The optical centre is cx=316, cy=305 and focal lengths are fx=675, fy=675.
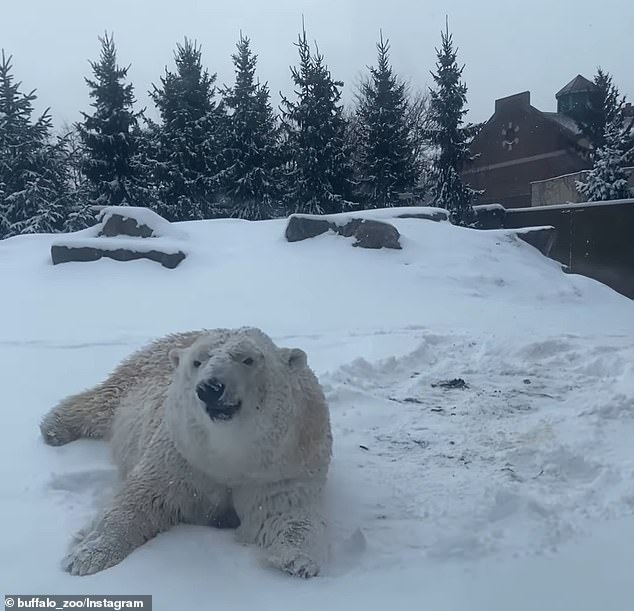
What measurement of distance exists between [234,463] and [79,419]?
1482 millimetres

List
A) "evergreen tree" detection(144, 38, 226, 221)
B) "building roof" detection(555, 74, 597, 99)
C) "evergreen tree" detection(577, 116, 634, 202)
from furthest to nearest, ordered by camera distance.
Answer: "building roof" detection(555, 74, 597, 99)
"evergreen tree" detection(144, 38, 226, 221)
"evergreen tree" detection(577, 116, 634, 202)

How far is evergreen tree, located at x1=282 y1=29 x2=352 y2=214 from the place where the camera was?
19.5 meters

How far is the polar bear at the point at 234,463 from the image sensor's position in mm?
2295

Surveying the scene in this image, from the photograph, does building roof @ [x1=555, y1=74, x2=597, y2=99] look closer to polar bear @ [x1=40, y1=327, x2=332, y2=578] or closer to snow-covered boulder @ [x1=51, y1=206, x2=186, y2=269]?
snow-covered boulder @ [x1=51, y1=206, x2=186, y2=269]

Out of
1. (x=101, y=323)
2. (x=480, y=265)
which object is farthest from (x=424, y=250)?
(x=101, y=323)

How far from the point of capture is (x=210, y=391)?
2.26 meters

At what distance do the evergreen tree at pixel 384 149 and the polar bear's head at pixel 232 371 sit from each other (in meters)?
18.1

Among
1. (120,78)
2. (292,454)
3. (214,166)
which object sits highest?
(120,78)

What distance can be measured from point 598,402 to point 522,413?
49 centimetres

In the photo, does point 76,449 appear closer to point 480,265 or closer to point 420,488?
point 420,488

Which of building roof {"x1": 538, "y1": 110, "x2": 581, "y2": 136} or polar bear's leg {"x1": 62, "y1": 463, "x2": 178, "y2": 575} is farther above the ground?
building roof {"x1": 538, "y1": 110, "x2": 581, "y2": 136}

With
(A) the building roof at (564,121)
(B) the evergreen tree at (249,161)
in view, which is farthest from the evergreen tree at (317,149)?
(A) the building roof at (564,121)

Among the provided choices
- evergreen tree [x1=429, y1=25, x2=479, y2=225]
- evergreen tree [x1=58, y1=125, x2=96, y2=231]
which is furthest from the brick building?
evergreen tree [x1=58, y1=125, x2=96, y2=231]

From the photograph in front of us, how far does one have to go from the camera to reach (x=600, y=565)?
7.43 feet
